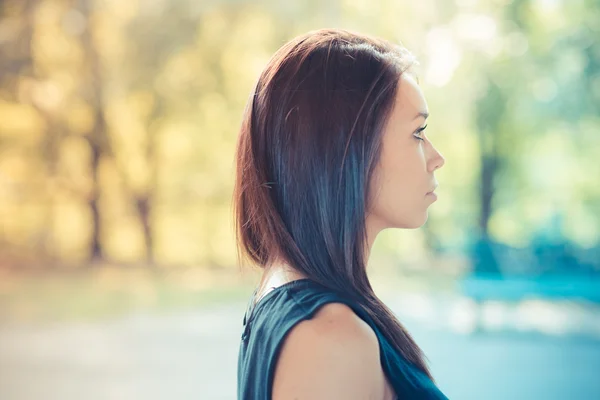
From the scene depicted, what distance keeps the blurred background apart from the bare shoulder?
8.74ft

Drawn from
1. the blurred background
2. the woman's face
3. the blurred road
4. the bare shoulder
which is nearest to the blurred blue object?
the blurred background

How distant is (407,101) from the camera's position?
0.73m

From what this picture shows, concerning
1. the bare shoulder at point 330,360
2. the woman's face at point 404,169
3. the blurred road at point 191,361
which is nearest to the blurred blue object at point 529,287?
the blurred road at point 191,361

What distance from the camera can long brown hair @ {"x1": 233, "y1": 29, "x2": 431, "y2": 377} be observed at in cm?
68

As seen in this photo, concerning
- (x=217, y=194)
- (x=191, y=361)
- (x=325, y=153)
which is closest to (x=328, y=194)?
(x=325, y=153)

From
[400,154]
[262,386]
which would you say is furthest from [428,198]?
[262,386]

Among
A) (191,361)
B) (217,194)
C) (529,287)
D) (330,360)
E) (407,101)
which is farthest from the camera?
(217,194)

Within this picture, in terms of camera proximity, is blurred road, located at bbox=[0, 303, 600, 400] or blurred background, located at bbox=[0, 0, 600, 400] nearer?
blurred road, located at bbox=[0, 303, 600, 400]

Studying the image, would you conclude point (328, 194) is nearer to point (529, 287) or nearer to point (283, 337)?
point (283, 337)

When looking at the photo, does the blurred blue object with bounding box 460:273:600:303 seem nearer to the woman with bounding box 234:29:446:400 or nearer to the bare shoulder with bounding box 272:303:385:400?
the woman with bounding box 234:29:446:400

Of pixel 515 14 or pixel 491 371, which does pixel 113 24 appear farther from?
pixel 491 371

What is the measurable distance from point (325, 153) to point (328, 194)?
0.04 meters

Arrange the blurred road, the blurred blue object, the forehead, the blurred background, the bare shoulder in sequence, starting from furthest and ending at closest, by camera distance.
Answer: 1. the blurred blue object
2. the blurred background
3. the blurred road
4. the forehead
5. the bare shoulder

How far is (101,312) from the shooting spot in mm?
4016
